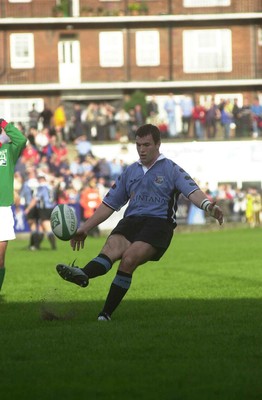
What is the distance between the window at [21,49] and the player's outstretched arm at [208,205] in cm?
4966

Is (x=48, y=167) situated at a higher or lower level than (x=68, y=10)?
lower

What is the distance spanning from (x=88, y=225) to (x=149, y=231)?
561mm

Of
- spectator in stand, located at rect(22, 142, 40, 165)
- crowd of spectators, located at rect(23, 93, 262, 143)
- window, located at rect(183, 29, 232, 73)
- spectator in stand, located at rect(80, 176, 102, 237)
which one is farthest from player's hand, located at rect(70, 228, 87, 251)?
window, located at rect(183, 29, 232, 73)

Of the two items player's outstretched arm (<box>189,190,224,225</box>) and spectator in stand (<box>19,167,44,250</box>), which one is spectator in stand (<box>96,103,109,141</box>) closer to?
spectator in stand (<box>19,167,44,250</box>)

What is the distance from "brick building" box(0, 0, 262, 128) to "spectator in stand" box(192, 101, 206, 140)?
9772mm

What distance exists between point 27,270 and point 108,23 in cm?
3954

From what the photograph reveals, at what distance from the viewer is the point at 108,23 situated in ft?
199

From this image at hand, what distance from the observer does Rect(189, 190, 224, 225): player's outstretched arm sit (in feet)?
36.7

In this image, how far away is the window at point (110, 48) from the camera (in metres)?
61.1

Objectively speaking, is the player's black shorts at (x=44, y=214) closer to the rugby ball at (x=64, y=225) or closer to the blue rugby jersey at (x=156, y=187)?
the rugby ball at (x=64, y=225)

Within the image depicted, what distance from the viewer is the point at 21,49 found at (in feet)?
199

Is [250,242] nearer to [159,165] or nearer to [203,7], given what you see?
[159,165]

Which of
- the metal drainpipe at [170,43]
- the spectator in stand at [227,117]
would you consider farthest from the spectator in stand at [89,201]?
the metal drainpipe at [170,43]

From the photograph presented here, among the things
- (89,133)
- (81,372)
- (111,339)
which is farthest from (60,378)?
(89,133)
